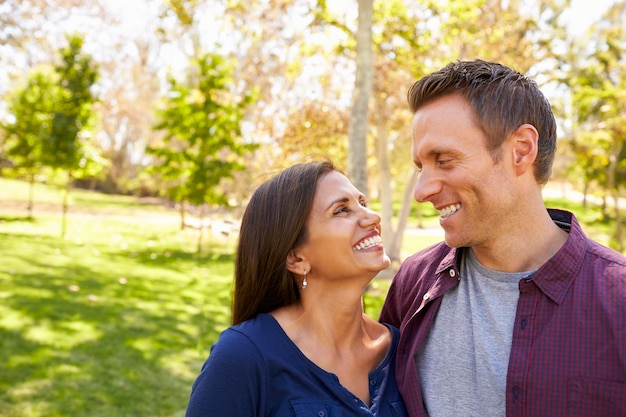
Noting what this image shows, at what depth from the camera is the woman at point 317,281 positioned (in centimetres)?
249

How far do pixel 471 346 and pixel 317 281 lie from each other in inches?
28.2

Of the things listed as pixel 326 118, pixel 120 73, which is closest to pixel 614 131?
pixel 326 118

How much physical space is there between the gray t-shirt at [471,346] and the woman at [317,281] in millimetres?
226

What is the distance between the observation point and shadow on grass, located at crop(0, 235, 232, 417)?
18.5 ft

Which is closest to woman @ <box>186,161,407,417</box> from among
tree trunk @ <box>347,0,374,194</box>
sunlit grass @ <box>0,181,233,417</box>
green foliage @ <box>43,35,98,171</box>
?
sunlit grass @ <box>0,181,233,417</box>

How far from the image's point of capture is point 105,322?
8227mm

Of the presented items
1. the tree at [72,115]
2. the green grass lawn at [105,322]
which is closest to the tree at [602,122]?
the green grass lawn at [105,322]

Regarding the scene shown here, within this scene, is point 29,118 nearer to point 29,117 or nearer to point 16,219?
point 29,117

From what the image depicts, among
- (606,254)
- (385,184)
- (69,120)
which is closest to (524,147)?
(606,254)

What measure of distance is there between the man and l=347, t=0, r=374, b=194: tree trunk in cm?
709

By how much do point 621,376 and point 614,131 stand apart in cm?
1711

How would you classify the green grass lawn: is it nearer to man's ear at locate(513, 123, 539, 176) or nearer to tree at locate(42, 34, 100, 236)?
tree at locate(42, 34, 100, 236)

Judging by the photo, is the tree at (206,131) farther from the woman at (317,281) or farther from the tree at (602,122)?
the woman at (317,281)

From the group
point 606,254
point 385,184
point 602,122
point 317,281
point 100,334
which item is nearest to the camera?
point 606,254
